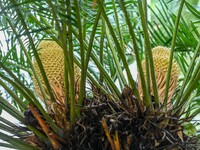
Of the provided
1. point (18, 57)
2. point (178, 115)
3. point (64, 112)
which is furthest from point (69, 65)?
point (18, 57)

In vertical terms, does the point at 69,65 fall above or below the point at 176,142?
above

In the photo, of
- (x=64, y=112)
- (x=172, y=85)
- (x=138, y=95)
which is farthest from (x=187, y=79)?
(x=64, y=112)

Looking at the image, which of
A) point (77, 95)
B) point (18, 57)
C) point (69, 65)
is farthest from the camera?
point (18, 57)

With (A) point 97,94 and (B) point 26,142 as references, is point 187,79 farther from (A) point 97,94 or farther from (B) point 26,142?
(B) point 26,142

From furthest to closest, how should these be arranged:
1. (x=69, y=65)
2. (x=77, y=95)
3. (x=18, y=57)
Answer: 1. (x=18, y=57)
2. (x=77, y=95)
3. (x=69, y=65)

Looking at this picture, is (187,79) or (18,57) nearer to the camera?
(187,79)

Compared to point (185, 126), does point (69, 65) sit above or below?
above

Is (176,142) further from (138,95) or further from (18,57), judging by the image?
(18,57)

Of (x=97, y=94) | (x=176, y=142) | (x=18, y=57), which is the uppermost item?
(x=18, y=57)

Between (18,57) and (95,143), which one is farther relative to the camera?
(18,57)
